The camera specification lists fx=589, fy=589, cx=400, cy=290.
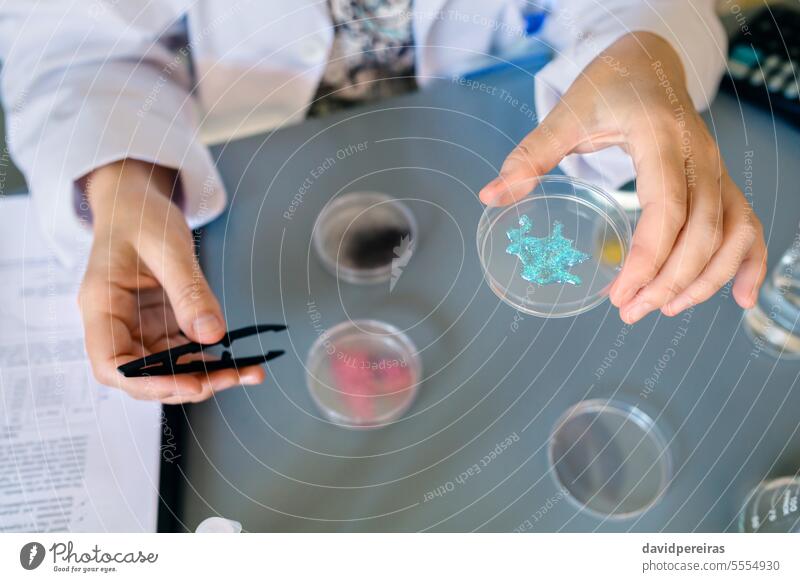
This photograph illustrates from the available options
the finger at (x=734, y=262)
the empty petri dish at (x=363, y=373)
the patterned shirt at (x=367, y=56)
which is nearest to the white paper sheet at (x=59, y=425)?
the empty petri dish at (x=363, y=373)

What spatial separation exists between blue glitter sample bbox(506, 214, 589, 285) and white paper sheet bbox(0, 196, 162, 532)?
0.26 metres

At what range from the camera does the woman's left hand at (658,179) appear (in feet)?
1.15

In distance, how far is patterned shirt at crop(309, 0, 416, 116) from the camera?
0.46 metres

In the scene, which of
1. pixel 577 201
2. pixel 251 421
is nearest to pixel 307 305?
pixel 251 421

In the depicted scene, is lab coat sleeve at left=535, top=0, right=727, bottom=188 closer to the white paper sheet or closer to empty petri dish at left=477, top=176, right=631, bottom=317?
empty petri dish at left=477, top=176, right=631, bottom=317

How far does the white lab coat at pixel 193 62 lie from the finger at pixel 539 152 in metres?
0.03

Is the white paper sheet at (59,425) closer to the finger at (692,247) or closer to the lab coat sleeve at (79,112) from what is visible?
the lab coat sleeve at (79,112)

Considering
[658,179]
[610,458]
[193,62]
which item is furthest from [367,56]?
[610,458]

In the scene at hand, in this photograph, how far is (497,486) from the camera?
1.24 ft

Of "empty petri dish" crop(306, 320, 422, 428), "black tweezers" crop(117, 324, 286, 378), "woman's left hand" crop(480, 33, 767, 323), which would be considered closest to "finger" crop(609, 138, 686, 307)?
"woman's left hand" crop(480, 33, 767, 323)

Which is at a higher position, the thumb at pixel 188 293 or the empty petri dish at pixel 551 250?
the empty petri dish at pixel 551 250
